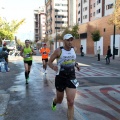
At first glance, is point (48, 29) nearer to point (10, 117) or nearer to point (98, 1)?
point (98, 1)

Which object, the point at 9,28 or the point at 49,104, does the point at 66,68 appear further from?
the point at 9,28

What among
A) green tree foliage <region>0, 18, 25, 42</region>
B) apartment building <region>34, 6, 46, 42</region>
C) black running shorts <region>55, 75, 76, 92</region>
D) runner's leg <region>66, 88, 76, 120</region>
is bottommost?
runner's leg <region>66, 88, 76, 120</region>

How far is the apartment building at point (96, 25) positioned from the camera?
42125 millimetres

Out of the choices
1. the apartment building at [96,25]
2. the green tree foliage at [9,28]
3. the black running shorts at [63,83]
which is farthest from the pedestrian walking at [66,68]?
the green tree foliage at [9,28]

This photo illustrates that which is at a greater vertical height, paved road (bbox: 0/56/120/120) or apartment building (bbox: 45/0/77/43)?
apartment building (bbox: 45/0/77/43)

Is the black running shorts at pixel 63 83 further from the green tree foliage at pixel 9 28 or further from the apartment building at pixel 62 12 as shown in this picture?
the apartment building at pixel 62 12

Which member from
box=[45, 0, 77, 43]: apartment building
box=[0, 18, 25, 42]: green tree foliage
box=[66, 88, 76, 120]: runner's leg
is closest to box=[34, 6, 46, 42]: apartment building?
box=[45, 0, 77, 43]: apartment building

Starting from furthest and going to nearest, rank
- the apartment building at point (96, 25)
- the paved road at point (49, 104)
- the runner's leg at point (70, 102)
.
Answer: the apartment building at point (96, 25) → the paved road at point (49, 104) → the runner's leg at point (70, 102)

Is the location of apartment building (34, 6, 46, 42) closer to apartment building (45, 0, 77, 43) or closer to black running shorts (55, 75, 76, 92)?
apartment building (45, 0, 77, 43)

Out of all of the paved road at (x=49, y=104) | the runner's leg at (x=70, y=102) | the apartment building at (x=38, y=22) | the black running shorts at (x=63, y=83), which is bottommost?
the paved road at (x=49, y=104)

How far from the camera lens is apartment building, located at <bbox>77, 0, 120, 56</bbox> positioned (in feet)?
138

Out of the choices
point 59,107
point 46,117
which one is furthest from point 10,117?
point 59,107

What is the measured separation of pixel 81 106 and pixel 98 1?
6760cm

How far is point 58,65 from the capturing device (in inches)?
203
